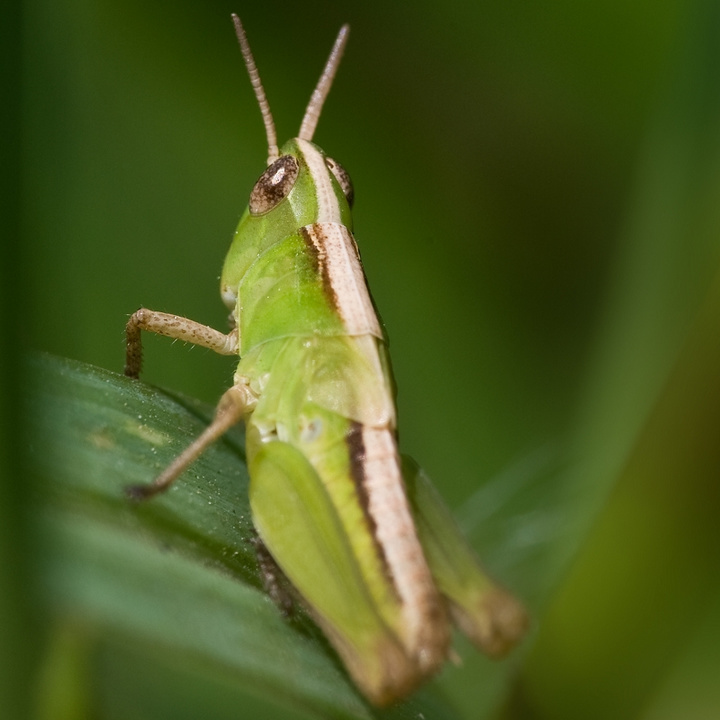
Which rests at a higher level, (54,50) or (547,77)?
(547,77)

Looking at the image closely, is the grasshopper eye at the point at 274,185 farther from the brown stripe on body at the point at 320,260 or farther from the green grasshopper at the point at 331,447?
A: the brown stripe on body at the point at 320,260

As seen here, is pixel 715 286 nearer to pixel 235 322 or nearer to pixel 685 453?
pixel 685 453

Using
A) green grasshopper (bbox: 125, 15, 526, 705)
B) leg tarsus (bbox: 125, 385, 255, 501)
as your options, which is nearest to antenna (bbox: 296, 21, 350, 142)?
green grasshopper (bbox: 125, 15, 526, 705)

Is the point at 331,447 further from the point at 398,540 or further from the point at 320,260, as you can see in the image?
the point at 320,260

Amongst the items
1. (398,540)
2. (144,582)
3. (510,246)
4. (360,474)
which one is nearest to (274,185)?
(360,474)

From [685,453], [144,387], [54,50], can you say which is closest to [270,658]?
[144,387]

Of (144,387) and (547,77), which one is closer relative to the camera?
(144,387)
